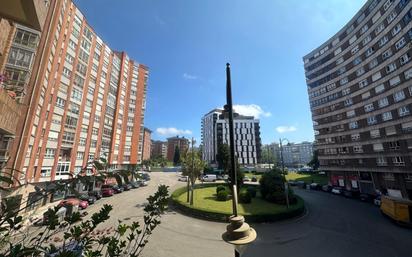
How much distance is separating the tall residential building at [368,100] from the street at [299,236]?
12.9 metres

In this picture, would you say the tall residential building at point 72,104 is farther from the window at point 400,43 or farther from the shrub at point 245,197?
the window at point 400,43

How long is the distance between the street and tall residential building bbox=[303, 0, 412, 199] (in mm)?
12942

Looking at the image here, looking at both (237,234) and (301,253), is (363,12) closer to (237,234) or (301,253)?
(301,253)

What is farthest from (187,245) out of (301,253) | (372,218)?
(372,218)

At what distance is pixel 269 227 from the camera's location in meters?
23.0

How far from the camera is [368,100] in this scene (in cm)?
4047

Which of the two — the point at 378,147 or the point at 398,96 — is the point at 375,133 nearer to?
the point at 378,147

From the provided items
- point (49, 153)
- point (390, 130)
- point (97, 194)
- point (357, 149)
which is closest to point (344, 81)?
point (390, 130)

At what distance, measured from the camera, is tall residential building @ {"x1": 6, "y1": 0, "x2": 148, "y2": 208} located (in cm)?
2548

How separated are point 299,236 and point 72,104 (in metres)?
38.3

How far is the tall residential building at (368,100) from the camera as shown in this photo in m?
33.6

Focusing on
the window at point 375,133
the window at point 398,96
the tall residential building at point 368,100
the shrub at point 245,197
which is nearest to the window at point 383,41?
the tall residential building at point 368,100

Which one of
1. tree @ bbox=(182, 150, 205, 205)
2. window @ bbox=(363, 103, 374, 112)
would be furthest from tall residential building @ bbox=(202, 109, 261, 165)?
tree @ bbox=(182, 150, 205, 205)

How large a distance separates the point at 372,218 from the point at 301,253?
1681 centimetres
